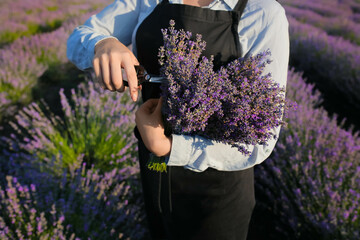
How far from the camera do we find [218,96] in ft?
2.50

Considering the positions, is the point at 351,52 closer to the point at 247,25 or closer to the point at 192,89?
the point at 247,25

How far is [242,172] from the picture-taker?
3.73ft

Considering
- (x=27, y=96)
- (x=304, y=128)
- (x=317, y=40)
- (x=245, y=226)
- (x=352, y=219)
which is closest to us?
(x=245, y=226)

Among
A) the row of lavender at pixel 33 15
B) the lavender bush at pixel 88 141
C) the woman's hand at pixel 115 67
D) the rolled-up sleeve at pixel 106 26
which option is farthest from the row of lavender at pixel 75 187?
the row of lavender at pixel 33 15

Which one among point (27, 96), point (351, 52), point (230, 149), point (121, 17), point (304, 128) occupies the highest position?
point (121, 17)

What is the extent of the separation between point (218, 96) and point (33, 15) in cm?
687

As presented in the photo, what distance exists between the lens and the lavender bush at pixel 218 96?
73 centimetres

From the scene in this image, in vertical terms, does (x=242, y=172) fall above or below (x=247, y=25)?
below

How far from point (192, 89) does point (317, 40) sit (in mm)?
5218

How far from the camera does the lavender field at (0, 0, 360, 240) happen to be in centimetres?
189

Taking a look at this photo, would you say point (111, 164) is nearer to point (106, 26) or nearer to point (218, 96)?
point (106, 26)

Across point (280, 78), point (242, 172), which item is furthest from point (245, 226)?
point (280, 78)

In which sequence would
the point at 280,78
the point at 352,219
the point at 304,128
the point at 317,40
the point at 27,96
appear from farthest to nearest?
the point at 317,40
the point at 27,96
the point at 304,128
the point at 352,219
the point at 280,78

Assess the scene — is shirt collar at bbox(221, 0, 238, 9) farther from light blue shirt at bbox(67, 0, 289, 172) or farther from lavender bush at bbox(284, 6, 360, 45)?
lavender bush at bbox(284, 6, 360, 45)
